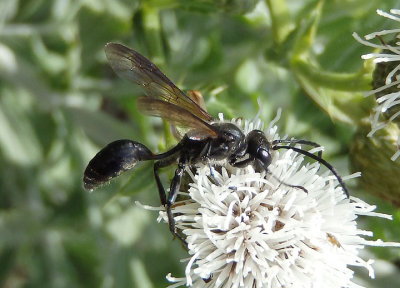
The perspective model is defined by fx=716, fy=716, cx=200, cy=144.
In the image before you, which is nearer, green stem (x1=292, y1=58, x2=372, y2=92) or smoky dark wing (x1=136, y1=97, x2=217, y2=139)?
smoky dark wing (x1=136, y1=97, x2=217, y2=139)

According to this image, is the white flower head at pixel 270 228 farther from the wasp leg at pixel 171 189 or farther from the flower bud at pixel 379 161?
the flower bud at pixel 379 161

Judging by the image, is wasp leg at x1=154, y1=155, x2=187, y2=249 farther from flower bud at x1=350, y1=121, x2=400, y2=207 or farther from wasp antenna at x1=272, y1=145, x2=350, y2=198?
flower bud at x1=350, y1=121, x2=400, y2=207

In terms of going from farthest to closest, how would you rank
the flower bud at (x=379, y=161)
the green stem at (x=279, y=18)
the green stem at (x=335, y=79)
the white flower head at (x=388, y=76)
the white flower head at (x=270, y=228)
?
1. the green stem at (x=279, y=18)
2. the green stem at (x=335, y=79)
3. the flower bud at (x=379, y=161)
4. the white flower head at (x=388, y=76)
5. the white flower head at (x=270, y=228)

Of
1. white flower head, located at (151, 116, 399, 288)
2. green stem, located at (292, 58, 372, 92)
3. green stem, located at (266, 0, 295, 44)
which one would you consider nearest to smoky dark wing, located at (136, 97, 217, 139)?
white flower head, located at (151, 116, 399, 288)

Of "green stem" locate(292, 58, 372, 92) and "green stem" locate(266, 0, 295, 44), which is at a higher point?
"green stem" locate(266, 0, 295, 44)

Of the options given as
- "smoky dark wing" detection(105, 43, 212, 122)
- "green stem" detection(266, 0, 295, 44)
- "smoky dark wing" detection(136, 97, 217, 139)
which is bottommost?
"smoky dark wing" detection(136, 97, 217, 139)

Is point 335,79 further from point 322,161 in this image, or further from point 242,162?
point 242,162

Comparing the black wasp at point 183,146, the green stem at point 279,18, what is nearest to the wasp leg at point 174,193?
the black wasp at point 183,146

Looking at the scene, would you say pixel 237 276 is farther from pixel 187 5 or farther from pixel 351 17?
pixel 351 17
